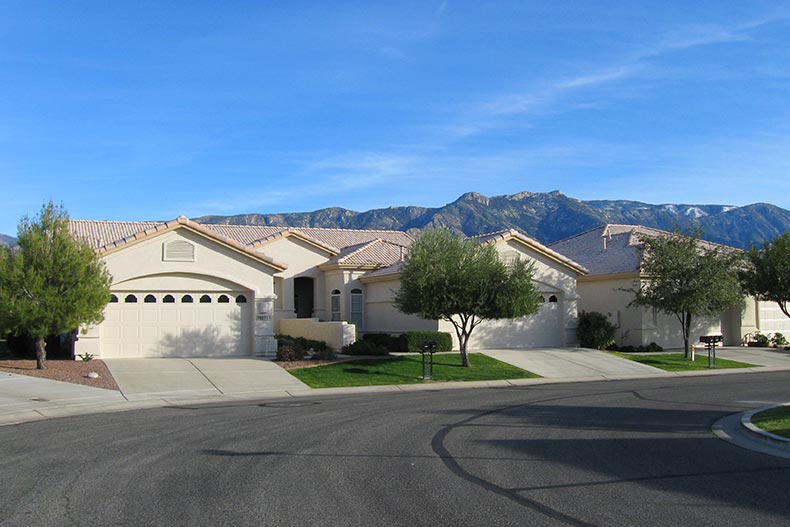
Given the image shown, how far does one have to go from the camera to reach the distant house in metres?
33.3

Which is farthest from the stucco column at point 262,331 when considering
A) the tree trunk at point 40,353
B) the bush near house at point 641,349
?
the bush near house at point 641,349

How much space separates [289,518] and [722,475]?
5612mm

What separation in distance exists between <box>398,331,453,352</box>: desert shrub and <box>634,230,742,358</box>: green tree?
8031 mm

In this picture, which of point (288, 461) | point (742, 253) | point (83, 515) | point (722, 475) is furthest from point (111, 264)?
point (742, 253)

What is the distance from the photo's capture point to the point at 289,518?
7.64 metres

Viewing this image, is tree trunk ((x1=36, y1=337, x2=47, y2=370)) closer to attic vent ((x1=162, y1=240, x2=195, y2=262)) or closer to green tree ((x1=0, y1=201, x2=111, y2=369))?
green tree ((x1=0, y1=201, x2=111, y2=369))

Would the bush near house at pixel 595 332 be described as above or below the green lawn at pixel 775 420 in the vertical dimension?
above

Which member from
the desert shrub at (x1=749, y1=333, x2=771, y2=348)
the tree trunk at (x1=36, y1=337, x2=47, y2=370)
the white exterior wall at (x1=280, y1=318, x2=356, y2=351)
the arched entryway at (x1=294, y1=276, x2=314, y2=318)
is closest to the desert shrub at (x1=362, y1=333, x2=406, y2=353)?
the white exterior wall at (x1=280, y1=318, x2=356, y2=351)

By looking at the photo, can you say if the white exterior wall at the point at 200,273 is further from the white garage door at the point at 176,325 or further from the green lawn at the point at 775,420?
the green lawn at the point at 775,420

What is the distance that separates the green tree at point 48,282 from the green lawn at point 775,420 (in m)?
17.8

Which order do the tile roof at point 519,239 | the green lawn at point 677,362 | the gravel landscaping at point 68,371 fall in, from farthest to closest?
the tile roof at point 519,239
the green lawn at point 677,362
the gravel landscaping at point 68,371

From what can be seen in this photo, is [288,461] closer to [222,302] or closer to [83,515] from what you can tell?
[83,515]

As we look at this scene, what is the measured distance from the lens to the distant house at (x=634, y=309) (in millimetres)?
33312

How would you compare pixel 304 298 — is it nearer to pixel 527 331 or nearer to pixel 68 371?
pixel 527 331
